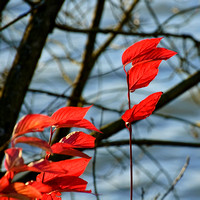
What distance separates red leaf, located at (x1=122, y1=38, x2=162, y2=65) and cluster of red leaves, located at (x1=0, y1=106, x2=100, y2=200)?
6 centimetres

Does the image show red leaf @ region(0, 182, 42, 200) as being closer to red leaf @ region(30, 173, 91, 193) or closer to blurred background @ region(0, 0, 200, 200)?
red leaf @ region(30, 173, 91, 193)

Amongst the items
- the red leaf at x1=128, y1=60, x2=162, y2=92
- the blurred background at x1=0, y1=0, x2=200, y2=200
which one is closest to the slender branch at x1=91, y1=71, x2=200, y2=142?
the blurred background at x1=0, y1=0, x2=200, y2=200

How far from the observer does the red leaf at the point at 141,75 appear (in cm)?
37

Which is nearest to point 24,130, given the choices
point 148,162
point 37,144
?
point 37,144

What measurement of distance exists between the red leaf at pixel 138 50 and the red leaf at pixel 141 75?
17mm

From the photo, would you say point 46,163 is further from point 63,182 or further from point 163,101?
point 163,101

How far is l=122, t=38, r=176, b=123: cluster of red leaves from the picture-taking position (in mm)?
350

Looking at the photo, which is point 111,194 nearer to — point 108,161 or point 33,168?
point 108,161

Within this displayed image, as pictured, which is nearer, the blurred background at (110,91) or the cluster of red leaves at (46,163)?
the cluster of red leaves at (46,163)

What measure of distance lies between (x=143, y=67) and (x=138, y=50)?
23 mm

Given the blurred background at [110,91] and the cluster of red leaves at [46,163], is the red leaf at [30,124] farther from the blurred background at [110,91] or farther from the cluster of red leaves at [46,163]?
the blurred background at [110,91]

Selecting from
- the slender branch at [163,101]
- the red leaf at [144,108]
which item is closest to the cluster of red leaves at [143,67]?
the red leaf at [144,108]

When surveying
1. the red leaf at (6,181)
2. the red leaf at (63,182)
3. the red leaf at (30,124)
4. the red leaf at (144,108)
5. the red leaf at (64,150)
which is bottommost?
the red leaf at (6,181)

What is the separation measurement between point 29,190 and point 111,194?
1453 mm
